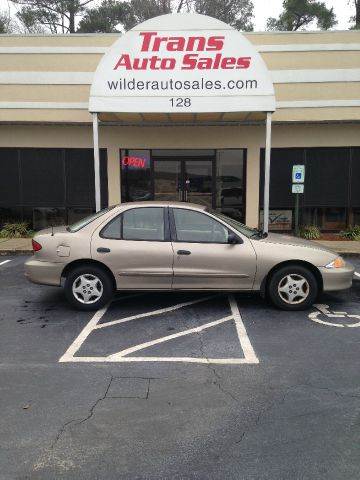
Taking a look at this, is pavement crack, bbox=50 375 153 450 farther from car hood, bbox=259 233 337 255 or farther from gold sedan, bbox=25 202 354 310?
car hood, bbox=259 233 337 255

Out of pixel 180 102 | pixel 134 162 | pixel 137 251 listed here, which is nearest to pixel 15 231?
pixel 134 162

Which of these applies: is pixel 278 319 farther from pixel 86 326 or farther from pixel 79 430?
pixel 79 430

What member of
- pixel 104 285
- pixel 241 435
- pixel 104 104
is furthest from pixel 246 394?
pixel 104 104

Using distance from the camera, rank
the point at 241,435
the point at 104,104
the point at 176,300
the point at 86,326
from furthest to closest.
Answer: the point at 104,104 < the point at 176,300 < the point at 86,326 < the point at 241,435

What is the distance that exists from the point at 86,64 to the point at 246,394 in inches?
418

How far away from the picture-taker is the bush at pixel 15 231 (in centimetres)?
1220

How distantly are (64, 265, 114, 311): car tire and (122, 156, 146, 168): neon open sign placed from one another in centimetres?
701

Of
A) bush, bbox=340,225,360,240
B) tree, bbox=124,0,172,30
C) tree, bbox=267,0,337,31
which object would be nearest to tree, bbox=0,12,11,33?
tree, bbox=124,0,172,30

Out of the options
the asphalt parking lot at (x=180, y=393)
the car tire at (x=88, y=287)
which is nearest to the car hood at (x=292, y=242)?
the asphalt parking lot at (x=180, y=393)

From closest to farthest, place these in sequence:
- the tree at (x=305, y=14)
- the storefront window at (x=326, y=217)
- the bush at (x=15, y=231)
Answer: the bush at (x=15, y=231) → the storefront window at (x=326, y=217) → the tree at (x=305, y=14)

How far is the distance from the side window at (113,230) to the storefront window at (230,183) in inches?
271

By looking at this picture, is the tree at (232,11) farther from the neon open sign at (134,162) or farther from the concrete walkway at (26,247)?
the concrete walkway at (26,247)

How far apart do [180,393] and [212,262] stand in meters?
2.35

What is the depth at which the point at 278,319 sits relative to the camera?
562 cm
